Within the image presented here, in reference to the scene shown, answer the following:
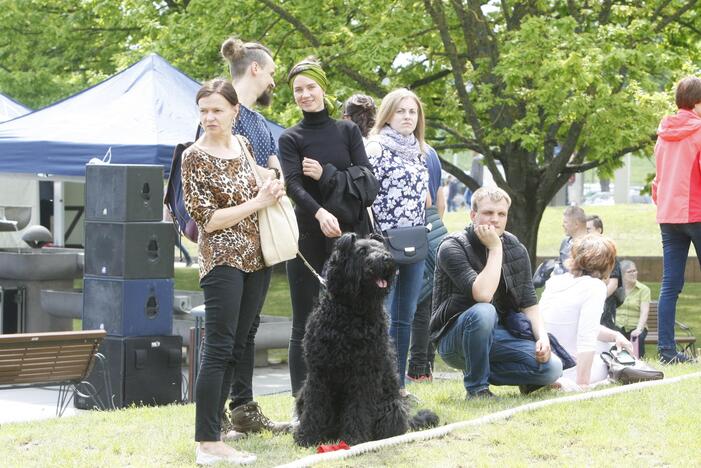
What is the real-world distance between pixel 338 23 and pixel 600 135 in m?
4.14

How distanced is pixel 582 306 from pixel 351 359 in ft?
7.57

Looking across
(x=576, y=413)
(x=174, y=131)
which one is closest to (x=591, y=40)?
(x=174, y=131)

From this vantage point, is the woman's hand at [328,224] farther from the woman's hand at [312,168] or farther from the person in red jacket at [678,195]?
the person in red jacket at [678,195]

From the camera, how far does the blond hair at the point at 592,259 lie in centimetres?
729

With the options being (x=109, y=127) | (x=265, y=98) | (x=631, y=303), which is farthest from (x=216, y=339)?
(x=631, y=303)

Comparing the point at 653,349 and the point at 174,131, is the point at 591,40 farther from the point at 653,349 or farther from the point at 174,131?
the point at 174,131

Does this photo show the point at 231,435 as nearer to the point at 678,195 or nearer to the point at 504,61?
the point at 678,195

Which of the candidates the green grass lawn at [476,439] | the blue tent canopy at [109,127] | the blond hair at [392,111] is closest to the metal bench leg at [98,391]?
the green grass lawn at [476,439]

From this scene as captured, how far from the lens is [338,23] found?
51.7 ft

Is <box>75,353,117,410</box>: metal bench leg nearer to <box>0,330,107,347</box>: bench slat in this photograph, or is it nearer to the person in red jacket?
<box>0,330,107,347</box>: bench slat

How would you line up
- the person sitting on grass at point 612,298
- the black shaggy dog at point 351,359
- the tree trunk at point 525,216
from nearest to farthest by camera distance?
the black shaggy dog at point 351,359 → the person sitting on grass at point 612,298 → the tree trunk at point 525,216

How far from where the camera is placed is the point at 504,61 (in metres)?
13.8

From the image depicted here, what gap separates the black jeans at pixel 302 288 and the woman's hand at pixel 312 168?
30cm

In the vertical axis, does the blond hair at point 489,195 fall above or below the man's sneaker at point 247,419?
above
